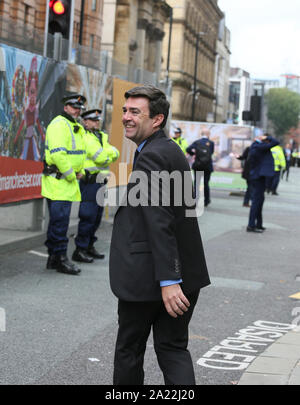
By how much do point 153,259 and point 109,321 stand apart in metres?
3.16

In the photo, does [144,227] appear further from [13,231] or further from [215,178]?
[215,178]

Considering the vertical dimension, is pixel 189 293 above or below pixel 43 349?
above

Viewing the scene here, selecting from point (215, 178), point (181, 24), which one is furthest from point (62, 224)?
point (181, 24)

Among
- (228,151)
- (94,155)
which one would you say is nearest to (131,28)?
(228,151)

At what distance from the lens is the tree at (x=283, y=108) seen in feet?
532

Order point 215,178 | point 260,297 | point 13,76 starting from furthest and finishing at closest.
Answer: point 215,178
point 13,76
point 260,297

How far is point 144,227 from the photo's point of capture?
3766mm

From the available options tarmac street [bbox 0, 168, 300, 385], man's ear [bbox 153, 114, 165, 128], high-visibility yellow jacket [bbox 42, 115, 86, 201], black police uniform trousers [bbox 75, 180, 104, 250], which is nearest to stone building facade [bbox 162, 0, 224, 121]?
tarmac street [bbox 0, 168, 300, 385]

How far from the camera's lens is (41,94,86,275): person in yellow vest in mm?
8562

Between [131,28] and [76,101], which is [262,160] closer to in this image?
[76,101]

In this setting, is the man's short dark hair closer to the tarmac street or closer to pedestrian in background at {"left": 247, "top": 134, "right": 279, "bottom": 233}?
the tarmac street

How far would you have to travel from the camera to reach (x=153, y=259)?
12.1 feet

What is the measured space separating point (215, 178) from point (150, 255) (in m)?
21.0

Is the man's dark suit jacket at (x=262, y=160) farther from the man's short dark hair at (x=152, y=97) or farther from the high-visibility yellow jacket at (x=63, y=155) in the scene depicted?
the man's short dark hair at (x=152, y=97)
